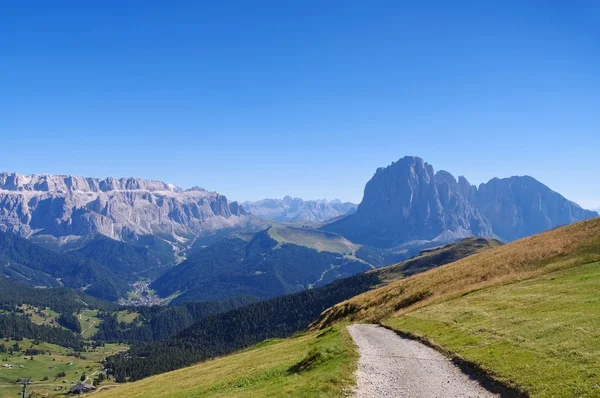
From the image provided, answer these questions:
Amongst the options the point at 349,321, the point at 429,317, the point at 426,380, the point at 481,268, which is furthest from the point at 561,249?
the point at 426,380

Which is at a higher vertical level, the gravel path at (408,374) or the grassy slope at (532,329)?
the grassy slope at (532,329)

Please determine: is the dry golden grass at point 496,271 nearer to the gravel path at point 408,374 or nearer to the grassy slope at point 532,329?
the grassy slope at point 532,329

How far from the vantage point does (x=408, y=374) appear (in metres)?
30.5

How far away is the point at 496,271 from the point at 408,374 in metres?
39.3

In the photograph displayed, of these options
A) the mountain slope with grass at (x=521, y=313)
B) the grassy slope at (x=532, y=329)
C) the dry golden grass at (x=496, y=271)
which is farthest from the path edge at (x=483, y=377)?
the dry golden grass at (x=496, y=271)

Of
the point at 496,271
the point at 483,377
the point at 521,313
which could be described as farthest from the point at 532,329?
the point at 496,271

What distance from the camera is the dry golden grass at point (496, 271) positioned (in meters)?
56.1

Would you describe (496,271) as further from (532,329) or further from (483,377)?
(483,377)

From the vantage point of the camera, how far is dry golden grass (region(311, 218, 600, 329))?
56.1 m

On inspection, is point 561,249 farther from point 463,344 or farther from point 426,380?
point 426,380

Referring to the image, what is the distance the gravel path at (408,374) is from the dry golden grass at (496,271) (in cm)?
2295

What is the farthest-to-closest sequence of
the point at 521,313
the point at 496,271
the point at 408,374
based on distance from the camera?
the point at 496,271
the point at 521,313
the point at 408,374

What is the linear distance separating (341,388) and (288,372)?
384 inches

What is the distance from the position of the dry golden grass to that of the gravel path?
23.0m
